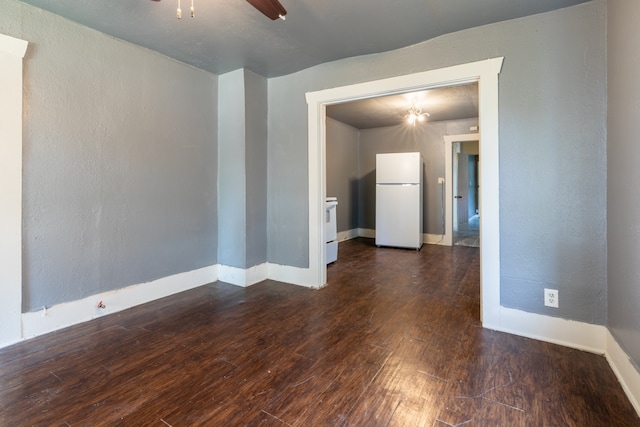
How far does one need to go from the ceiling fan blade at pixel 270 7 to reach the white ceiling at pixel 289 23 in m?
0.44

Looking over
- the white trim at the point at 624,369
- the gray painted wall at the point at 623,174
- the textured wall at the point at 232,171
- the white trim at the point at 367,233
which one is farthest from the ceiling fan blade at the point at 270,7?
the white trim at the point at 367,233

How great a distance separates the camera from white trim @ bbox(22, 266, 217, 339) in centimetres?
212

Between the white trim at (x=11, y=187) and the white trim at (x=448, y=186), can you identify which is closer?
the white trim at (x=11, y=187)

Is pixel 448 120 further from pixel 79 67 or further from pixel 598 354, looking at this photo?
pixel 79 67

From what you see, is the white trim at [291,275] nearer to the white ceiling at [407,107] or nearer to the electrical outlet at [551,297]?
the electrical outlet at [551,297]

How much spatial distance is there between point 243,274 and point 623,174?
9.97 ft

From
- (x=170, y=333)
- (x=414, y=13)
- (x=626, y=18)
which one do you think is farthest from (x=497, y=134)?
(x=170, y=333)

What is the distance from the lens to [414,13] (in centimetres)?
211

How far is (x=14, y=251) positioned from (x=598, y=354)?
12.4 ft

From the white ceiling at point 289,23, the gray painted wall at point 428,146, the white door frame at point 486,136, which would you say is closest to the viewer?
the white ceiling at point 289,23

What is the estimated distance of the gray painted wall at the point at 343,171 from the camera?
5773 mm

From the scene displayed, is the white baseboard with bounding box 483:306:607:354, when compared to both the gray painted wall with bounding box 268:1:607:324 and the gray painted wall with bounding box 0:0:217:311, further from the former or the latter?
the gray painted wall with bounding box 0:0:217:311

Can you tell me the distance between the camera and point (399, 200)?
212 inches

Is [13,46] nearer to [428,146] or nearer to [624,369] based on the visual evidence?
[624,369]
